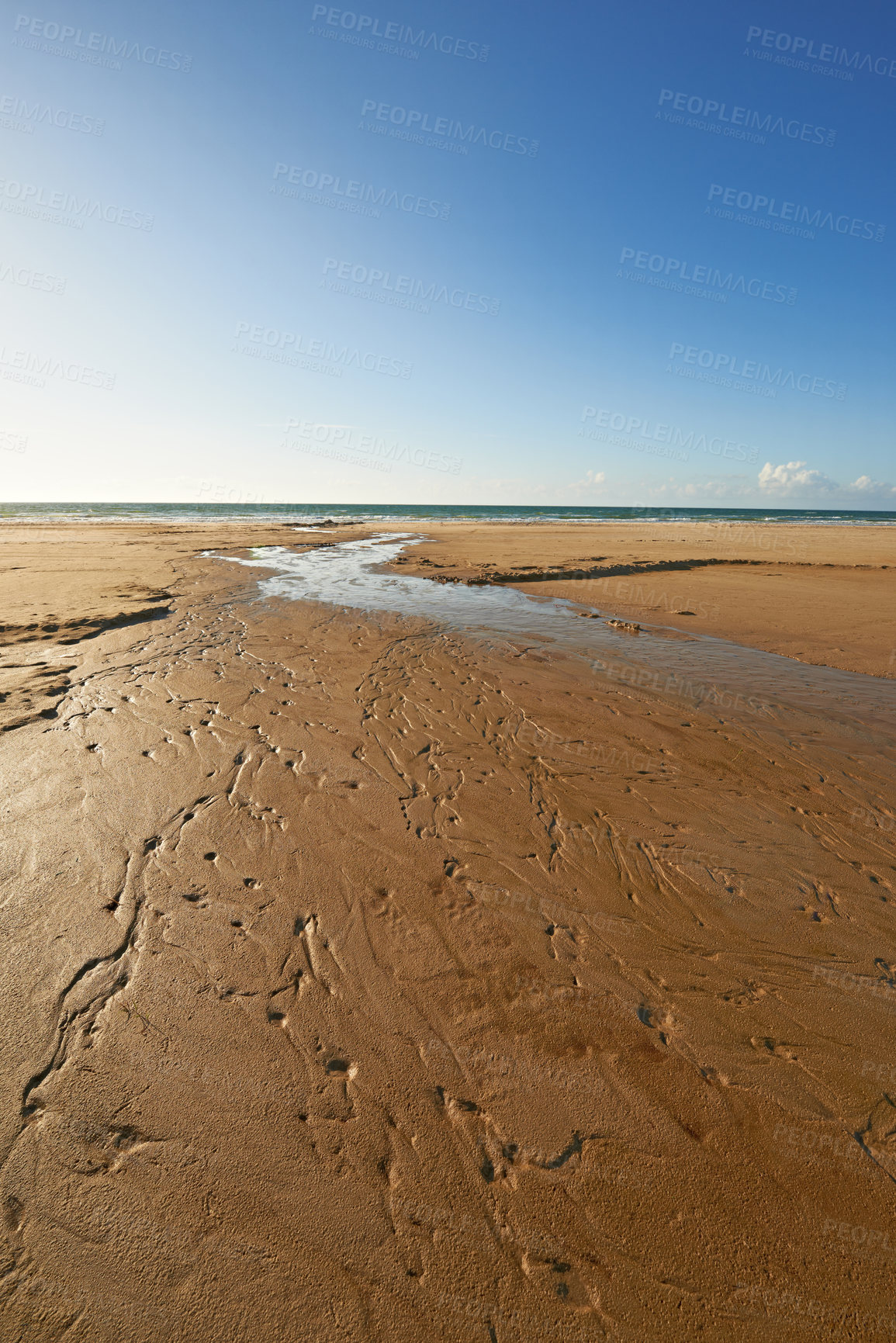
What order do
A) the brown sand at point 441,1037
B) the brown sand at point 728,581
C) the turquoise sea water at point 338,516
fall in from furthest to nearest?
the turquoise sea water at point 338,516
the brown sand at point 728,581
the brown sand at point 441,1037

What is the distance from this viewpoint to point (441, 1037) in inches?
122

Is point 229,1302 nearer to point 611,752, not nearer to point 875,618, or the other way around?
point 611,752

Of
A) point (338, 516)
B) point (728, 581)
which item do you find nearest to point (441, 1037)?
point (728, 581)

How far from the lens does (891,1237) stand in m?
2.33

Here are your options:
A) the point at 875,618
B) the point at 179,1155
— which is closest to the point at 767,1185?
the point at 179,1155

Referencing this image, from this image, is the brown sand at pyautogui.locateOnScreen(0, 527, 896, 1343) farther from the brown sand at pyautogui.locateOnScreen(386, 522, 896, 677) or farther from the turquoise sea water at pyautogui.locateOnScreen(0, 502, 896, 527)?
the turquoise sea water at pyautogui.locateOnScreen(0, 502, 896, 527)

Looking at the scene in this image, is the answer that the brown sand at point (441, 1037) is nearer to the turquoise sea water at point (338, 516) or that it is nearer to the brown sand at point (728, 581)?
the brown sand at point (728, 581)

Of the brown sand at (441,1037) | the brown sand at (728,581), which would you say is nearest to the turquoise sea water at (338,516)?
the brown sand at (728,581)

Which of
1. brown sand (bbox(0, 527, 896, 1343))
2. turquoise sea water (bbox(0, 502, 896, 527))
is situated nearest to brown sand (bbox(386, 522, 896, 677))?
brown sand (bbox(0, 527, 896, 1343))

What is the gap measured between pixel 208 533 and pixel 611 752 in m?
35.5

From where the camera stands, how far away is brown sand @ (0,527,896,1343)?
215 cm

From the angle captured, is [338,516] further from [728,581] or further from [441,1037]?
[441,1037]

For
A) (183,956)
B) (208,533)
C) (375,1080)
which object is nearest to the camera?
(375,1080)

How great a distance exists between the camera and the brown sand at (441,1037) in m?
2.15
